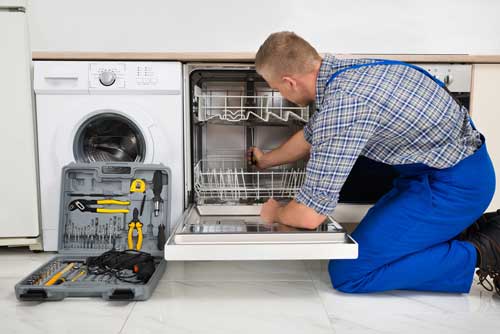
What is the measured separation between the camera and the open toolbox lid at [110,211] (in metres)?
1.72

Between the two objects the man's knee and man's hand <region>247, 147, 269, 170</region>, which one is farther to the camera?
man's hand <region>247, 147, 269, 170</region>

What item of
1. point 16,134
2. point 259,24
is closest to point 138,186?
point 16,134

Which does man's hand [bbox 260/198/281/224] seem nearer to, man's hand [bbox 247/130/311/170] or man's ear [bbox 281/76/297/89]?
man's hand [bbox 247/130/311/170]

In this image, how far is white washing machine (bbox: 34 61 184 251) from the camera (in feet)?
5.82

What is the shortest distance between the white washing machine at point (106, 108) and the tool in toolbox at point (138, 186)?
0.36 feet

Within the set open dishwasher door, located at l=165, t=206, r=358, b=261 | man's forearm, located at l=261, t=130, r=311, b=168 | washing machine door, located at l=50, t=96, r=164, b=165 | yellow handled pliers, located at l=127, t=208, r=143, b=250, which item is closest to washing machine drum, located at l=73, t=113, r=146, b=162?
washing machine door, located at l=50, t=96, r=164, b=165

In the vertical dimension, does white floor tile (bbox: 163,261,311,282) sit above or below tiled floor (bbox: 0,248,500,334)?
below

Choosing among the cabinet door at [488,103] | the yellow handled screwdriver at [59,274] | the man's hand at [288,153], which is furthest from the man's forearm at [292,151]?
the yellow handled screwdriver at [59,274]

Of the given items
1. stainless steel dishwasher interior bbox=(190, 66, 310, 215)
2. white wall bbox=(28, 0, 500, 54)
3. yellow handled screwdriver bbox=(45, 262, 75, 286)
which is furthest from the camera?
white wall bbox=(28, 0, 500, 54)

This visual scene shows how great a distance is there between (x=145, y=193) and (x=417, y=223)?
1088mm

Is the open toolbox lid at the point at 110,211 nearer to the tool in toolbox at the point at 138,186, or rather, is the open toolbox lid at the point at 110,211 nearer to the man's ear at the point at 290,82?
the tool in toolbox at the point at 138,186

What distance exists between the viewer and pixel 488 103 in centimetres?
188

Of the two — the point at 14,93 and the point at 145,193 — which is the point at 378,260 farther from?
the point at 14,93

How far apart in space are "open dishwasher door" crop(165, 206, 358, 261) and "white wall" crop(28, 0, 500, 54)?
1.59 m
